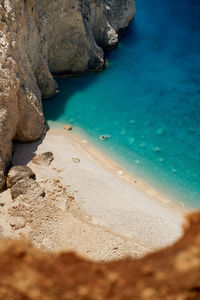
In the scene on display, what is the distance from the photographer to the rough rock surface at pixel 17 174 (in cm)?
1398

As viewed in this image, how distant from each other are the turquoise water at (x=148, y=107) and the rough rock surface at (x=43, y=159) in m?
3.74

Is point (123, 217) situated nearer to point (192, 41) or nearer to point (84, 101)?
point (84, 101)

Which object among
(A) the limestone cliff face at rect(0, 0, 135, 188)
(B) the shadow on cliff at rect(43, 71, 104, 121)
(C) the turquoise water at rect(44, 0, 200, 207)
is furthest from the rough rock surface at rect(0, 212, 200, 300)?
(B) the shadow on cliff at rect(43, 71, 104, 121)

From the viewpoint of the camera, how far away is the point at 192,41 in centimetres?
2994

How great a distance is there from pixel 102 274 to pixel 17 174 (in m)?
12.5

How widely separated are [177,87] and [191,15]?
15510 mm

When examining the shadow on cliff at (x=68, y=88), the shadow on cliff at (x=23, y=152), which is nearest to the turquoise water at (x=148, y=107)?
the shadow on cliff at (x=68, y=88)

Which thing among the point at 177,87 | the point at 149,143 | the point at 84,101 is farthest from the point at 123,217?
the point at 177,87

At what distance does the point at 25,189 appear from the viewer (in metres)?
13.6

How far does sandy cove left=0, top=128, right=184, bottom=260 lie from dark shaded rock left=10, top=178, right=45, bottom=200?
1.06 ft

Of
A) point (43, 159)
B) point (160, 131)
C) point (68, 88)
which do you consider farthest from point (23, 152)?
point (160, 131)

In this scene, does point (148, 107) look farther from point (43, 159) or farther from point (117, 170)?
point (43, 159)

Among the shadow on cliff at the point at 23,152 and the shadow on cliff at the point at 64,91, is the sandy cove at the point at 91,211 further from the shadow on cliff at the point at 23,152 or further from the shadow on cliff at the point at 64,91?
the shadow on cliff at the point at 64,91

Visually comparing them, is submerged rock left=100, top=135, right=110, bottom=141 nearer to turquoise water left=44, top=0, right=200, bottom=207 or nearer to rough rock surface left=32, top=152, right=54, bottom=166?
turquoise water left=44, top=0, right=200, bottom=207
